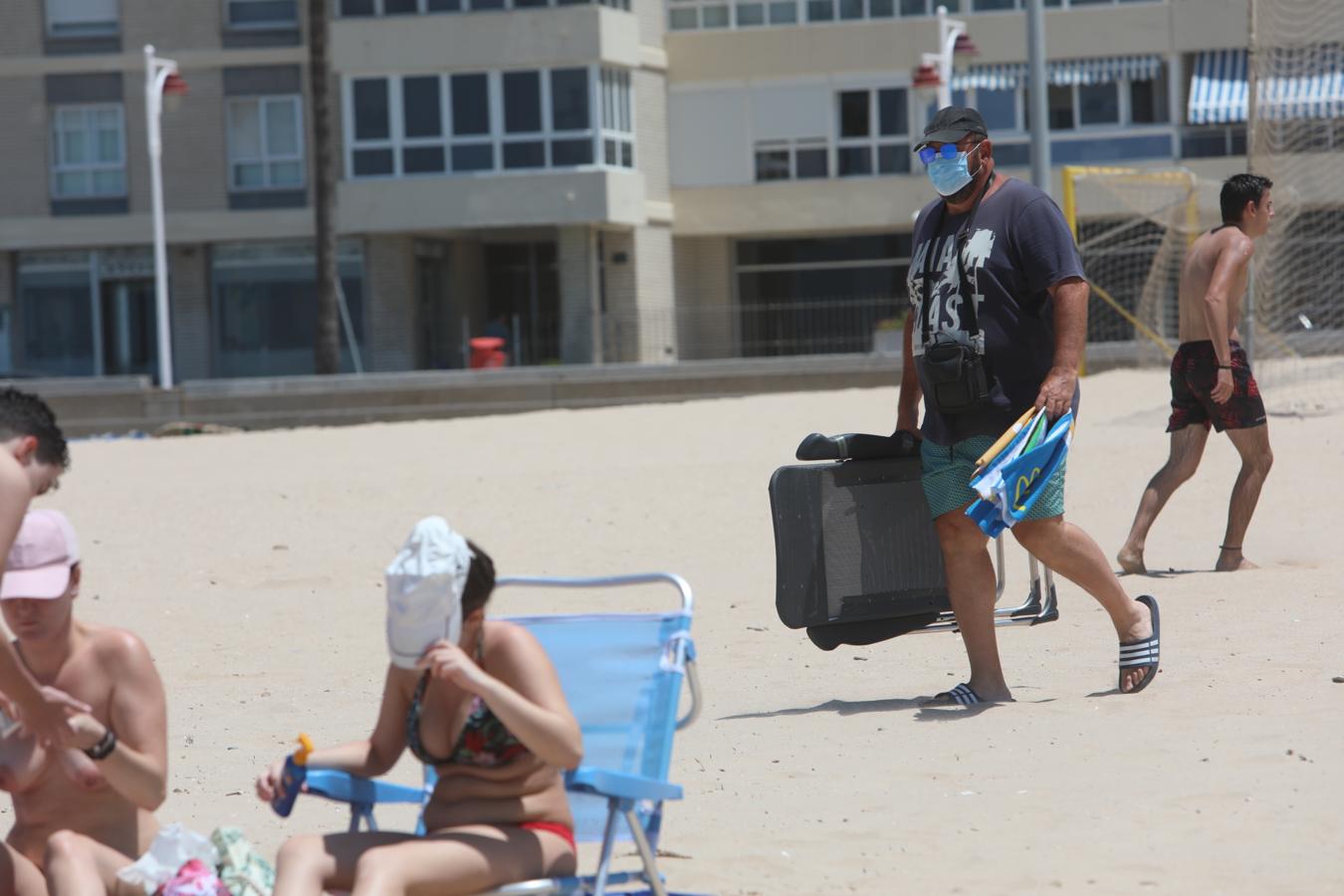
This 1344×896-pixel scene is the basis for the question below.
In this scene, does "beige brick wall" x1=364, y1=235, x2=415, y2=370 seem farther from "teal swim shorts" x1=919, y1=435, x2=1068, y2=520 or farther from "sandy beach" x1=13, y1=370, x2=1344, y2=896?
"teal swim shorts" x1=919, y1=435, x2=1068, y2=520

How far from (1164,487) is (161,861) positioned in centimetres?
687

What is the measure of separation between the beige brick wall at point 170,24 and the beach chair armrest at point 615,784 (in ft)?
119

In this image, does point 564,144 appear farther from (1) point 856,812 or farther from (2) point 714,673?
(1) point 856,812

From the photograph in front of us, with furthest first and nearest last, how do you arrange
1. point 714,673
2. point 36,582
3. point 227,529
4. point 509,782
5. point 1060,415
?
point 227,529 < point 714,673 < point 1060,415 < point 509,782 < point 36,582

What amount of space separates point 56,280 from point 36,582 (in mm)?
36884

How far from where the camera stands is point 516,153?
121ft

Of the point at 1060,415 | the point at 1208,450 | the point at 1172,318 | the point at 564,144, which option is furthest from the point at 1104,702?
the point at 564,144

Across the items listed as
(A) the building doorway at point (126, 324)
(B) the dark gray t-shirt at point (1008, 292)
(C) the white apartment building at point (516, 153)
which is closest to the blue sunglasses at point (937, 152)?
(B) the dark gray t-shirt at point (1008, 292)

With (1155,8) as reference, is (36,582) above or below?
below

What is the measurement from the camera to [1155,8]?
37.7 meters

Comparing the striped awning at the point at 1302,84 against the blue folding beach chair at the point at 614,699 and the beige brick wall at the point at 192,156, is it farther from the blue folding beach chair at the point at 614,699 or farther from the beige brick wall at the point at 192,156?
the beige brick wall at the point at 192,156

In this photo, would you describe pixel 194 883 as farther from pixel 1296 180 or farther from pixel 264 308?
pixel 264 308

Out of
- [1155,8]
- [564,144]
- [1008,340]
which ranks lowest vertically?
[1008,340]

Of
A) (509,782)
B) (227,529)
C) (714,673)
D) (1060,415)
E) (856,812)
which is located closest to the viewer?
(509,782)
